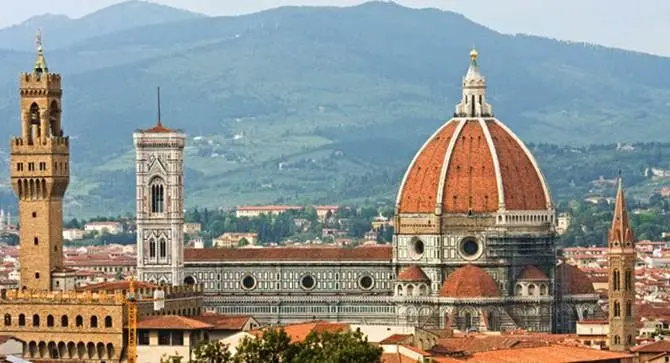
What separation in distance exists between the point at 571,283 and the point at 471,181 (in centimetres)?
708

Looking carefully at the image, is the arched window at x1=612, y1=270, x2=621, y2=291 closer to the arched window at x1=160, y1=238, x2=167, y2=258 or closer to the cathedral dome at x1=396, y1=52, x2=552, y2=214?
the cathedral dome at x1=396, y1=52, x2=552, y2=214

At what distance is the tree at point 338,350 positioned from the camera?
67.5 meters

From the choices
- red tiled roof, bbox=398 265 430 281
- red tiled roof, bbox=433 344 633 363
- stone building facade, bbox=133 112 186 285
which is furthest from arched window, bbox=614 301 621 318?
stone building facade, bbox=133 112 186 285

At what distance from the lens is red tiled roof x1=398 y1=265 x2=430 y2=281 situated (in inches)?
5069

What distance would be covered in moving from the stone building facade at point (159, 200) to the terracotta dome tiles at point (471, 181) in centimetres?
1290

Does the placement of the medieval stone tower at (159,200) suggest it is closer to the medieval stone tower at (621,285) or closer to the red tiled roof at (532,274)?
the red tiled roof at (532,274)

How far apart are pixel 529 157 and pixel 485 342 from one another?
37352mm

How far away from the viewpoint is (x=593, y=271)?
163500 millimetres

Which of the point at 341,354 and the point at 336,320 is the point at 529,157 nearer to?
the point at 336,320

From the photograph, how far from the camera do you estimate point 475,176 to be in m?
131

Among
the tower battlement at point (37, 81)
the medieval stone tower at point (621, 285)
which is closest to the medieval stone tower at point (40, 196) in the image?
the tower battlement at point (37, 81)

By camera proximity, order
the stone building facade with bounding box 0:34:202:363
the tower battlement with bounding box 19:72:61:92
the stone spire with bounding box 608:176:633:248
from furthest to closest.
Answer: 1. the stone spire with bounding box 608:176:633:248
2. the tower battlement with bounding box 19:72:61:92
3. the stone building facade with bounding box 0:34:202:363

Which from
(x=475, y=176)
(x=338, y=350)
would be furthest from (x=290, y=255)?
(x=338, y=350)

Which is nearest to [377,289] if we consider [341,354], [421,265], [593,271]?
[421,265]
